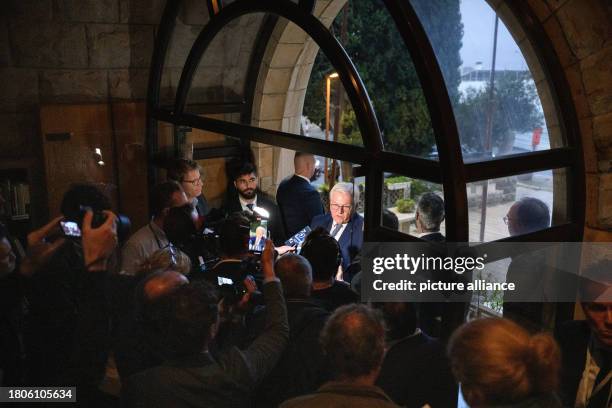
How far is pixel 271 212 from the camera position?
147 inches

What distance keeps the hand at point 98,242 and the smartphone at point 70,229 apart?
2.0 inches

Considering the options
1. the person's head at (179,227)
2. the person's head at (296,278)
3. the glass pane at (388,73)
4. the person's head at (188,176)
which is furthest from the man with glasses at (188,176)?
the glass pane at (388,73)

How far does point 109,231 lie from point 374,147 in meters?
1.22

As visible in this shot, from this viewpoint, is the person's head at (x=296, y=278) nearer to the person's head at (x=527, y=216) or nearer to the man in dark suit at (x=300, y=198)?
the person's head at (x=527, y=216)

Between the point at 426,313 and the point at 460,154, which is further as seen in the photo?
the point at 426,313

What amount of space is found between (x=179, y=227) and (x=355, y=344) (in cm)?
112

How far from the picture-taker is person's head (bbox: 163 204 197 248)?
2389 millimetres

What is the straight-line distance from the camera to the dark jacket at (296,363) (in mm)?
1793

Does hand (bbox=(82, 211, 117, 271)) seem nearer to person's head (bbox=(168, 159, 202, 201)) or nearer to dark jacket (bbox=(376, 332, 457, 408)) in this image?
person's head (bbox=(168, 159, 202, 201))

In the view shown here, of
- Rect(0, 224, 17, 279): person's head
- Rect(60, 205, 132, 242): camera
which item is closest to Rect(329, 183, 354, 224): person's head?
Rect(60, 205, 132, 242): camera

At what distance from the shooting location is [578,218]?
1945 mm

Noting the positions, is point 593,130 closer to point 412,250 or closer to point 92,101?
point 412,250

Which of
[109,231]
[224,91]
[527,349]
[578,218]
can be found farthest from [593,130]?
[224,91]

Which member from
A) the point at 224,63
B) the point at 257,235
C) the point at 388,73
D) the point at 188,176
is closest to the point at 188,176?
the point at 188,176
